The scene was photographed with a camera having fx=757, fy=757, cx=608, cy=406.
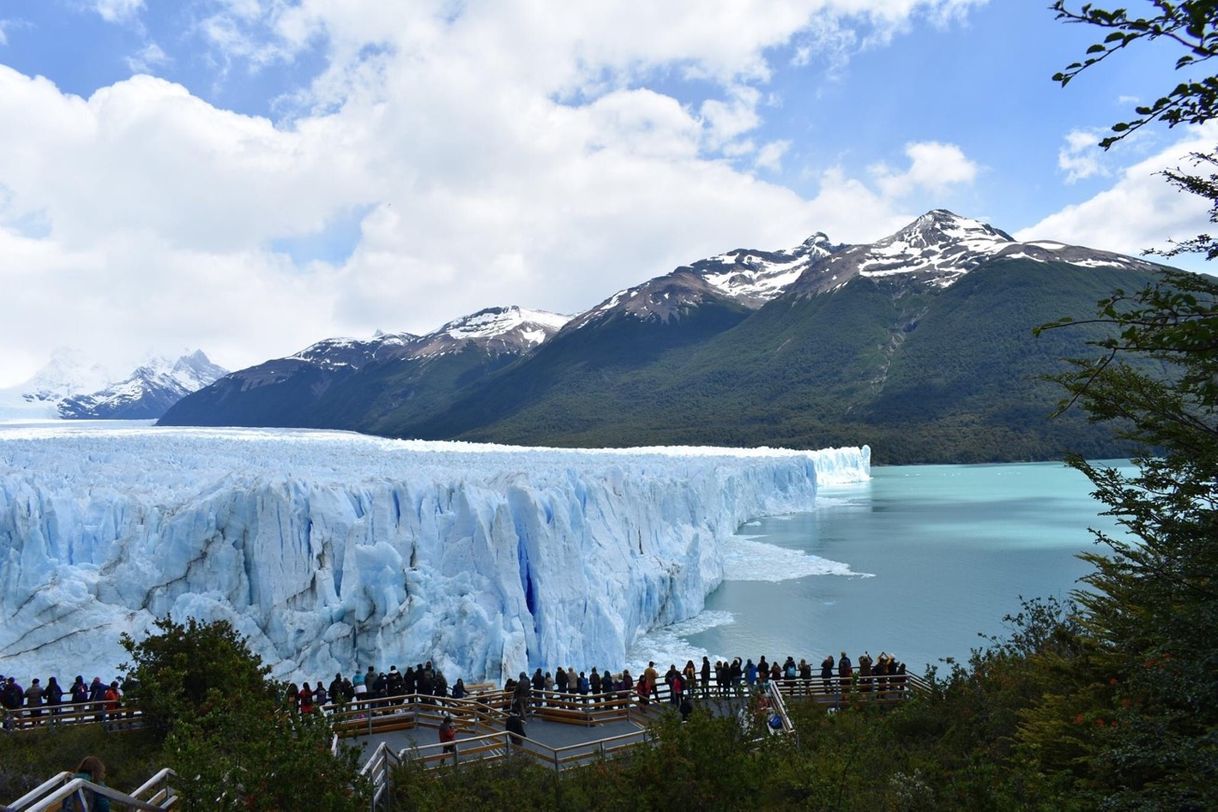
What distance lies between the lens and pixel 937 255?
14762cm

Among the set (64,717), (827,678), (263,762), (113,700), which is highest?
(263,762)

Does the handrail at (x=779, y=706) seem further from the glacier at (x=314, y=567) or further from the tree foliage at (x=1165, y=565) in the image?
the glacier at (x=314, y=567)

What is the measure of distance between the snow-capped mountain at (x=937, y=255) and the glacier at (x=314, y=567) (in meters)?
124

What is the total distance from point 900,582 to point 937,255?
136356 mm

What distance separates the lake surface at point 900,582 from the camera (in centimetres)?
2033

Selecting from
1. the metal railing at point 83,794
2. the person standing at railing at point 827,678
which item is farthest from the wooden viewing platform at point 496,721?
the metal railing at point 83,794

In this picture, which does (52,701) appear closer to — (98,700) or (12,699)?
(12,699)

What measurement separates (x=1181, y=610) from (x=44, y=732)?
10.5 m

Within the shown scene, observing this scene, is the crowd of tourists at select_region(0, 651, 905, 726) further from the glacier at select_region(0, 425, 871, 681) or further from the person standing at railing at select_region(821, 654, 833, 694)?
the glacier at select_region(0, 425, 871, 681)

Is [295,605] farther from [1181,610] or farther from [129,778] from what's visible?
[1181,610]

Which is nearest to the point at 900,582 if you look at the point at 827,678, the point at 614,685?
the point at 827,678

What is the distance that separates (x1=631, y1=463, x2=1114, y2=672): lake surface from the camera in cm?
2033

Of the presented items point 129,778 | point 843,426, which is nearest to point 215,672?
point 129,778

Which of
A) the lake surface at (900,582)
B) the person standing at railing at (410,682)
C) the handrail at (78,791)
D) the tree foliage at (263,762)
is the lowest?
the lake surface at (900,582)
